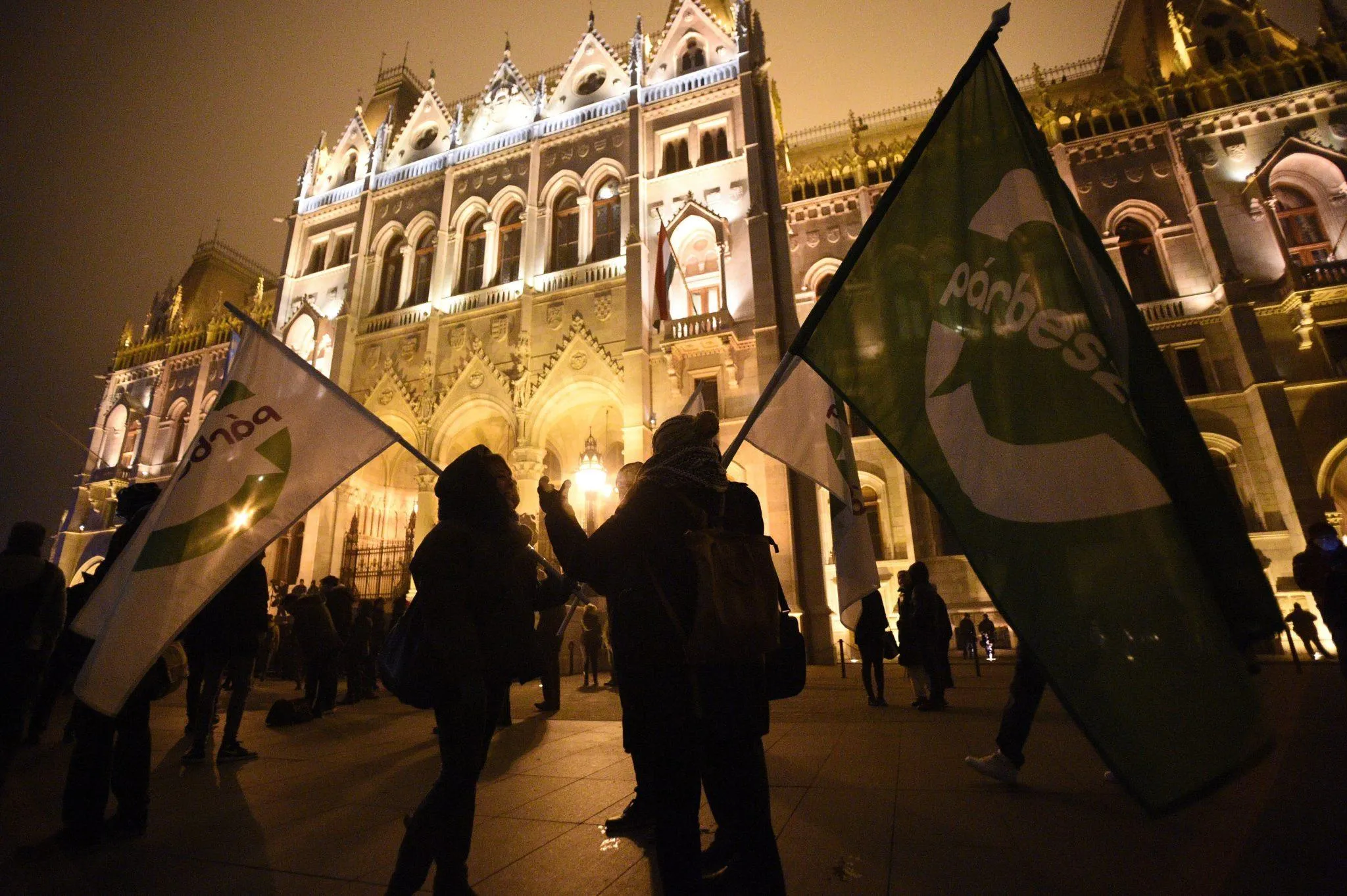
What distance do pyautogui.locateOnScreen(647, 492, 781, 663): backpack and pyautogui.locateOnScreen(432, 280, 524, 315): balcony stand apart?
18.5 m

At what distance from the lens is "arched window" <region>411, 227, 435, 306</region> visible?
21375mm

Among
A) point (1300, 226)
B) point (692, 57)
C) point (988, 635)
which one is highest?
point (692, 57)

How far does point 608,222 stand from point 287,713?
653 inches

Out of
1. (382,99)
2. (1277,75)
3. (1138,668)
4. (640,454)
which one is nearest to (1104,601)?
(1138,668)

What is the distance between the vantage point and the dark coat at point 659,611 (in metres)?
2.04

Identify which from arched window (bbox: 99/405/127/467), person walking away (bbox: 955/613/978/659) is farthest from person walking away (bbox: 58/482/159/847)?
arched window (bbox: 99/405/127/467)

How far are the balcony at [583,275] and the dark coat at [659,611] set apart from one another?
16.9m

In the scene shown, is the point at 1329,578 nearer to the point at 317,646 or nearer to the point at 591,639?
the point at 591,639

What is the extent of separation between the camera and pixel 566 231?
20.3 meters

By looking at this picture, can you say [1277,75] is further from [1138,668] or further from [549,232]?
[1138,668]

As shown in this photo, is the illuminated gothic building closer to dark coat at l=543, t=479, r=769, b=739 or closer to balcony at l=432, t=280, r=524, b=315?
balcony at l=432, t=280, r=524, b=315

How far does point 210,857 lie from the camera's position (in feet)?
9.65

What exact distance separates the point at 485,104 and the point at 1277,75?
26.0 m

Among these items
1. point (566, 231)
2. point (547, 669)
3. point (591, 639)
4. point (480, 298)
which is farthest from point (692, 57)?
point (547, 669)
